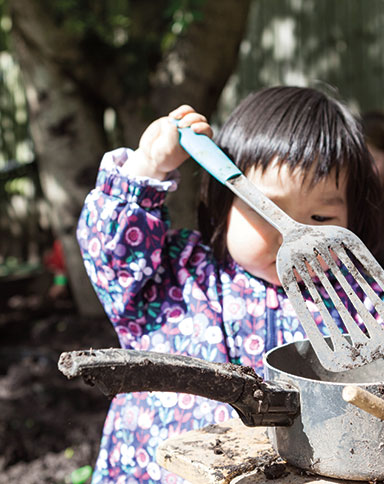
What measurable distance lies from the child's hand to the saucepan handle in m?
0.59

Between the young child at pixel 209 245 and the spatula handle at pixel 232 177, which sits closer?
the spatula handle at pixel 232 177

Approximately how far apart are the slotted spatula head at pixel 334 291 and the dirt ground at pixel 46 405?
1.76 m

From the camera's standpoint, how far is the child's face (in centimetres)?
122

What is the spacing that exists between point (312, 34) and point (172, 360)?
15.5 feet

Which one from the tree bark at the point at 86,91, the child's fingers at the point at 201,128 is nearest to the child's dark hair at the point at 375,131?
the tree bark at the point at 86,91

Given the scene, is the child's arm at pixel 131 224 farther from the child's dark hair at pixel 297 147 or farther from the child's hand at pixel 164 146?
the child's dark hair at pixel 297 147

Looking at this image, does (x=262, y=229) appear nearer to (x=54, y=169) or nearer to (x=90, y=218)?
(x=90, y=218)

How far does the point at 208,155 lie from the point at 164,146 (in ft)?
0.45

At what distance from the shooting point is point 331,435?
76 centimetres

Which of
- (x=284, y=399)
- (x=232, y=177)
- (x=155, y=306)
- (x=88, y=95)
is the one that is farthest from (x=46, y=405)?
(x=284, y=399)

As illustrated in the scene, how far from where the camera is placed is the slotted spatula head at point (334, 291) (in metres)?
0.86

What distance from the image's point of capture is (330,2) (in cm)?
492

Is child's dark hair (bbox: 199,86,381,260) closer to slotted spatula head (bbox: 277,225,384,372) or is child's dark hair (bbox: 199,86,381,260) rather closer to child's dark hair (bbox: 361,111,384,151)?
slotted spatula head (bbox: 277,225,384,372)

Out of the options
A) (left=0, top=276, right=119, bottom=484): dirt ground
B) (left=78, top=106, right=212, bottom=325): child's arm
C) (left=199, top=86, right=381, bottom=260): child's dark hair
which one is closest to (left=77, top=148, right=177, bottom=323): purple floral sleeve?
(left=78, top=106, right=212, bottom=325): child's arm
